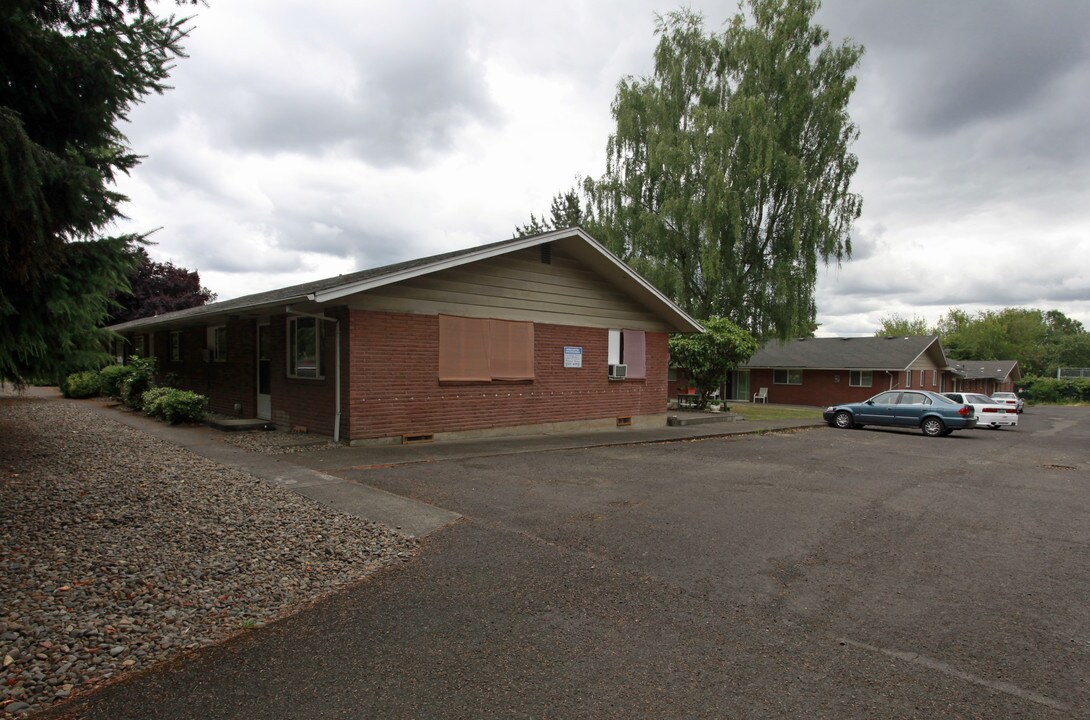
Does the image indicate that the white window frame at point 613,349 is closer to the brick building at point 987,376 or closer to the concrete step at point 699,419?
the concrete step at point 699,419

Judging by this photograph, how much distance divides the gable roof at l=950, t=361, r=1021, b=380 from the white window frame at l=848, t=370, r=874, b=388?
789 inches

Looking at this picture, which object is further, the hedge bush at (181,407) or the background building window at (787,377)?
the background building window at (787,377)

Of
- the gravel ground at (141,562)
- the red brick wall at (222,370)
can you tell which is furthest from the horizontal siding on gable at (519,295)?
the gravel ground at (141,562)

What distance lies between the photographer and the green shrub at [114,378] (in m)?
18.7

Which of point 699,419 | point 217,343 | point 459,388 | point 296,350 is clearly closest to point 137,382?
point 217,343

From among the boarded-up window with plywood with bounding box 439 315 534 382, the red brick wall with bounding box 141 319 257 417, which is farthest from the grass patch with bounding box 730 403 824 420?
the red brick wall with bounding box 141 319 257 417

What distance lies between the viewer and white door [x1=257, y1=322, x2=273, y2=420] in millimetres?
14070

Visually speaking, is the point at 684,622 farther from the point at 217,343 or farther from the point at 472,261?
the point at 217,343

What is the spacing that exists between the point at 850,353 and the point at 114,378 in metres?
37.1

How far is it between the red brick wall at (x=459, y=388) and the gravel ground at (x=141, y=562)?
3.49 meters

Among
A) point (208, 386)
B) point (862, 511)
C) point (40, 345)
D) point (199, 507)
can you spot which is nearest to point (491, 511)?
point (199, 507)

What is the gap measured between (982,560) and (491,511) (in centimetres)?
473

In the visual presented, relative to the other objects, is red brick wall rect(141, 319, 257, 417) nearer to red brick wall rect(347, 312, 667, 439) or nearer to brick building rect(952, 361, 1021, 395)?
red brick wall rect(347, 312, 667, 439)

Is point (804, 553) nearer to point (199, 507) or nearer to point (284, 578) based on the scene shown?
point (284, 578)
